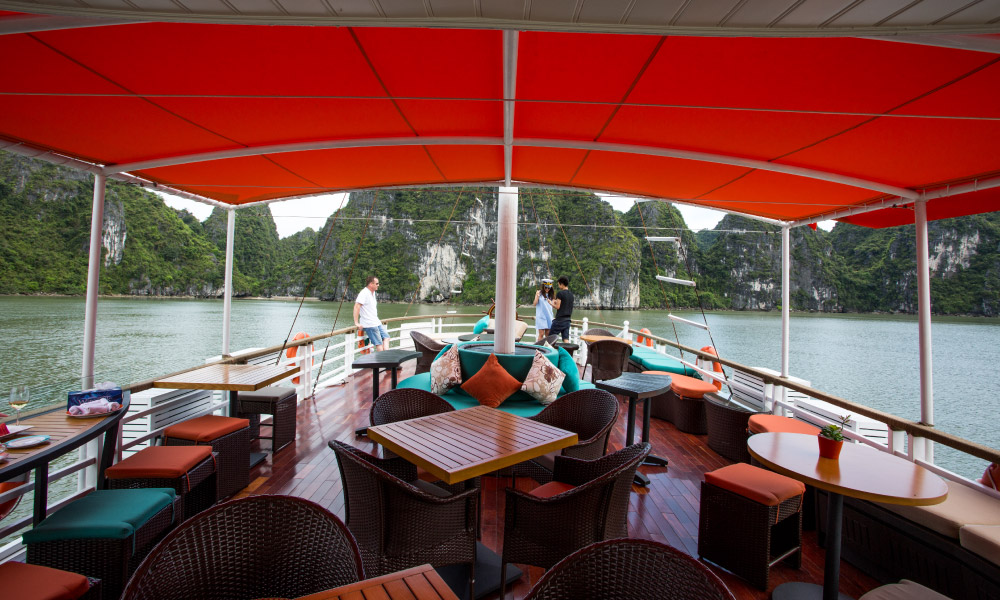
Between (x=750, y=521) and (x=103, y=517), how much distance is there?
2914mm

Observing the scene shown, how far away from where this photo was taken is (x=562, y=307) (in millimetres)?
6609

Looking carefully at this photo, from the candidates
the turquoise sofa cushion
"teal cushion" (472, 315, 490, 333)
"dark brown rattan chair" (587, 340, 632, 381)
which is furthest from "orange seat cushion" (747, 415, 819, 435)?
"teal cushion" (472, 315, 490, 333)

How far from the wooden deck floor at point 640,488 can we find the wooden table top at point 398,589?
3.49 feet

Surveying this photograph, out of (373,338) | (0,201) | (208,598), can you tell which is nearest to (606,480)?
(208,598)

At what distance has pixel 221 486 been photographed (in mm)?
2850

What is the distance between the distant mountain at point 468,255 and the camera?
31.9 m

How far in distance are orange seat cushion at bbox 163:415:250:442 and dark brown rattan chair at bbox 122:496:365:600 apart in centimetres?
186

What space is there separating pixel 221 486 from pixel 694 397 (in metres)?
4.10

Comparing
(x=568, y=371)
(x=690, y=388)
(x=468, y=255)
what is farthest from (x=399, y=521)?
(x=468, y=255)

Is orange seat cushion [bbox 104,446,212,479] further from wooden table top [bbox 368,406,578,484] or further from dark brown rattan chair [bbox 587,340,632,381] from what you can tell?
dark brown rattan chair [bbox 587,340,632,381]

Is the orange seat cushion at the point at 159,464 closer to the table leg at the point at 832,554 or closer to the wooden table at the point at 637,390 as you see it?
the wooden table at the point at 637,390

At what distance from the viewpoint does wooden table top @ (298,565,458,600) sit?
114cm

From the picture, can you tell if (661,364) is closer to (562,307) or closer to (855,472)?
(562,307)

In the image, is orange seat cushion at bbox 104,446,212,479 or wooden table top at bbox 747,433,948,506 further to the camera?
orange seat cushion at bbox 104,446,212,479
